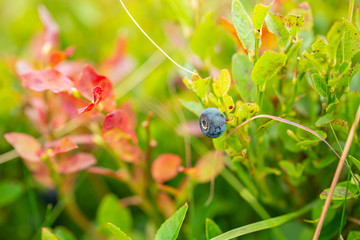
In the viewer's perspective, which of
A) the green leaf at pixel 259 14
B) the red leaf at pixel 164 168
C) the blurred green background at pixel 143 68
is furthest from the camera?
the blurred green background at pixel 143 68

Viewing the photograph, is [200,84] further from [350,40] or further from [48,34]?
[48,34]

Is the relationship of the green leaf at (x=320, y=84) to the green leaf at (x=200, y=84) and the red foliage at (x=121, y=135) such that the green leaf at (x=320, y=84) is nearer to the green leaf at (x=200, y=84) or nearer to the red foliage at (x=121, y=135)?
the green leaf at (x=200, y=84)

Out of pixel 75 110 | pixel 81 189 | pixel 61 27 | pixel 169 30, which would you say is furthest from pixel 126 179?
pixel 61 27

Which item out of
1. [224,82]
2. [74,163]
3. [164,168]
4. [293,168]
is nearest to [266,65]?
[224,82]

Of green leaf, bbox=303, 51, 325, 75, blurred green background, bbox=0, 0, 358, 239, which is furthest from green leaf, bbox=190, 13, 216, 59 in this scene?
green leaf, bbox=303, 51, 325, 75

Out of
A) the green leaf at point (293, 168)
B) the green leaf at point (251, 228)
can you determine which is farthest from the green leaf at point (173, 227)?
the green leaf at point (293, 168)

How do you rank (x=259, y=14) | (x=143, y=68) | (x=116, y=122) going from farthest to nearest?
(x=143, y=68)
(x=116, y=122)
(x=259, y=14)

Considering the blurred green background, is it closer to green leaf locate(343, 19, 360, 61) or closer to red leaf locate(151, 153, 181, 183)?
red leaf locate(151, 153, 181, 183)
